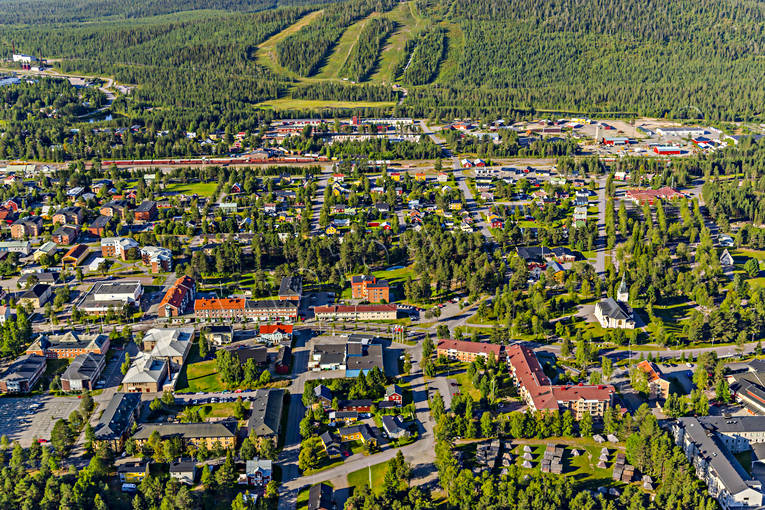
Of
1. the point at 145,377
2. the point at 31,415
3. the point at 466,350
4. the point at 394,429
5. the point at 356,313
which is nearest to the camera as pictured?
the point at 394,429

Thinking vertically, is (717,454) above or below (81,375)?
below

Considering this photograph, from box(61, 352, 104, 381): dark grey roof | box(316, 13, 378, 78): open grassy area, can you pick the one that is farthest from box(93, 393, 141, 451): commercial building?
box(316, 13, 378, 78): open grassy area

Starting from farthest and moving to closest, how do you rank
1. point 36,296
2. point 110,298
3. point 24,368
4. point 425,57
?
point 425,57
point 36,296
point 110,298
point 24,368

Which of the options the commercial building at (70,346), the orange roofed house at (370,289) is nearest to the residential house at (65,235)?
the commercial building at (70,346)

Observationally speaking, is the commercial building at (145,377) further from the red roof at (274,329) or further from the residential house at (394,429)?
the residential house at (394,429)

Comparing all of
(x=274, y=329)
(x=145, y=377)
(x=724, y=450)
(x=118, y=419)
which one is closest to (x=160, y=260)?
(x=274, y=329)

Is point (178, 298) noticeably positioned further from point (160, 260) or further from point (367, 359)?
point (367, 359)
